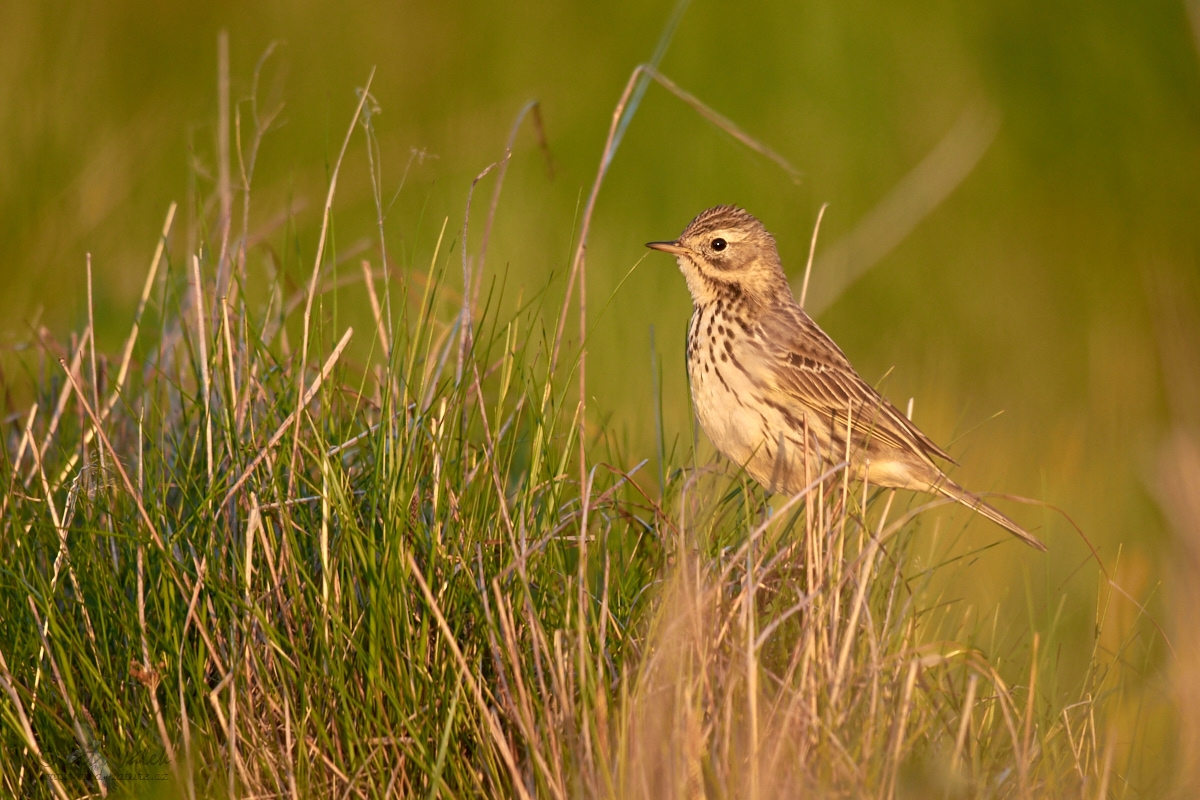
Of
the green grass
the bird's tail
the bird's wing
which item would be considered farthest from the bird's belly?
the green grass

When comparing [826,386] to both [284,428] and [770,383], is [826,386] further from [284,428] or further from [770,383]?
[284,428]

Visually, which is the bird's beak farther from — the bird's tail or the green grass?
the bird's tail

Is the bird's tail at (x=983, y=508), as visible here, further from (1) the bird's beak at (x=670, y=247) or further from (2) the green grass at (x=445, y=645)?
(1) the bird's beak at (x=670, y=247)

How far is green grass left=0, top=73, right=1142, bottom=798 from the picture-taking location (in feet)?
8.45

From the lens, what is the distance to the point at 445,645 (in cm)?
282

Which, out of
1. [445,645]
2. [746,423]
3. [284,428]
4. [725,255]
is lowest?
[445,645]

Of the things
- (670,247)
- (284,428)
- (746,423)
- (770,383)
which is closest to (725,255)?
(670,247)

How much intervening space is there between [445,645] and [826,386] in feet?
6.82

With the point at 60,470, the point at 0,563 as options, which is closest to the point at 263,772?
the point at 0,563

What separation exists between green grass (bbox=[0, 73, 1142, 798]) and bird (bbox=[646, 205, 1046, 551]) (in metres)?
0.77

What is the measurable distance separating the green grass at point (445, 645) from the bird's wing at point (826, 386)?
0.89 m

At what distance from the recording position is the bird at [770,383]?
420 cm

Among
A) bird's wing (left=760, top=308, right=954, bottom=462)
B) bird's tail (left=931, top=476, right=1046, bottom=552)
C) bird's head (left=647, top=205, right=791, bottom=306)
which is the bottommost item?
bird's tail (left=931, top=476, right=1046, bottom=552)

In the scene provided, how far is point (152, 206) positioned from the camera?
821 cm
